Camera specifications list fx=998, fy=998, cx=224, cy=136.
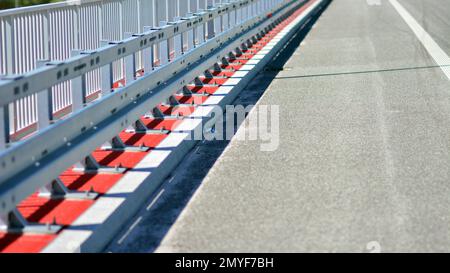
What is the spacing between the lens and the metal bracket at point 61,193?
748 centimetres

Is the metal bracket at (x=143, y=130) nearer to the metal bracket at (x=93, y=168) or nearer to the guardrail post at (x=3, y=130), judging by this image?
the metal bracket at (x=93, y=168)

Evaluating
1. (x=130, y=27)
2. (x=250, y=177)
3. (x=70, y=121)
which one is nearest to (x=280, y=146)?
(x=250, y=177)

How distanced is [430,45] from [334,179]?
14.0 m

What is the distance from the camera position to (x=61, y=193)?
7566 millimetres

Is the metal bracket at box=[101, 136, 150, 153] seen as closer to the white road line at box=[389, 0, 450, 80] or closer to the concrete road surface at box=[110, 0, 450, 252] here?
the concrete road surface at box=[110, 0, 450, 252]

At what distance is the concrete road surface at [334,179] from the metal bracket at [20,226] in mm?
435

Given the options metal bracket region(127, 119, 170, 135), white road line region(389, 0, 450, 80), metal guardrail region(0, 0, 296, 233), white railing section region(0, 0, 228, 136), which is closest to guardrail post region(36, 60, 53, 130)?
metal guardrail region(0, 0, 296, 233)

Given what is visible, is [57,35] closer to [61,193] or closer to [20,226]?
[61,193]

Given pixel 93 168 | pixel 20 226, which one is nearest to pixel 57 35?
pixel 93 168

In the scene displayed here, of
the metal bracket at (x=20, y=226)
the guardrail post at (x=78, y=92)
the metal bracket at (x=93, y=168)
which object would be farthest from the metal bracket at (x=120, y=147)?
the metal bracket at (x=20, y=226)

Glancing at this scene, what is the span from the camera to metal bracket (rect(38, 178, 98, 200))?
295 inches

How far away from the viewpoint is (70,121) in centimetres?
748

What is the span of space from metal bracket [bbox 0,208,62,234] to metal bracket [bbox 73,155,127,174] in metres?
1.77
